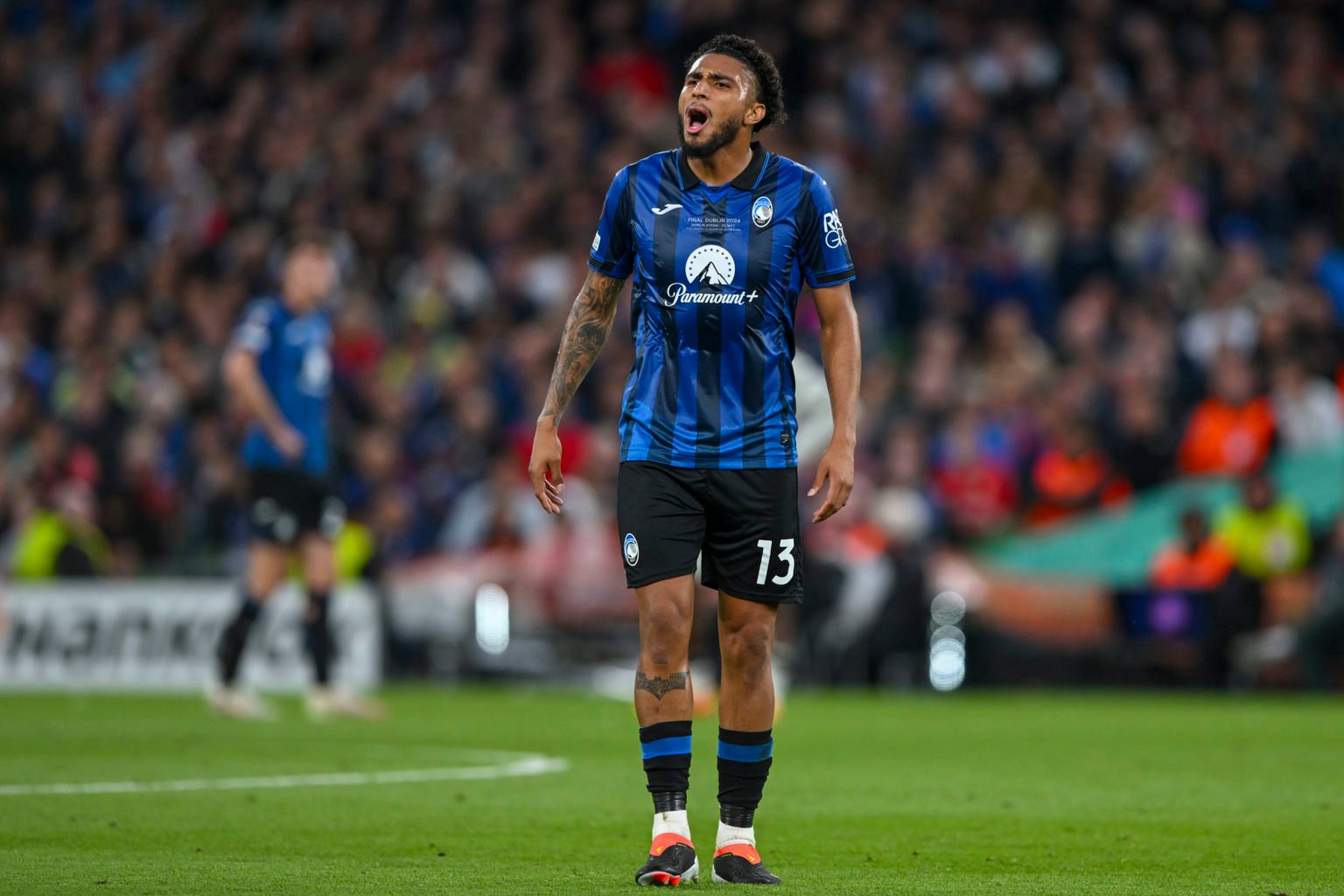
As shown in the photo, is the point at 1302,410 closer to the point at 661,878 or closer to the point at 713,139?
the point at 713,139

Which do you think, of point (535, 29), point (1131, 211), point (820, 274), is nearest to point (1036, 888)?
point (820, 274)

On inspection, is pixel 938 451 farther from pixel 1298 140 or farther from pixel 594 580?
pixel 1298 140

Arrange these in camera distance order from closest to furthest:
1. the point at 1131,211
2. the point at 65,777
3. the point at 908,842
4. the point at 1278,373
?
the point at 908,842 < the point at 65,777 < the point at 1278,373 < the point at 1131,211

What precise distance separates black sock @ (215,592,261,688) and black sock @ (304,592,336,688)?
1.09 feet

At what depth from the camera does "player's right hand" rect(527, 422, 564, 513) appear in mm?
5746

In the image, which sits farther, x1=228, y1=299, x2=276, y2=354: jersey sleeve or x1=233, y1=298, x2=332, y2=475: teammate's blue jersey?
x1=233, y1=298, x2=332, y2=475: teammate's blue jersey

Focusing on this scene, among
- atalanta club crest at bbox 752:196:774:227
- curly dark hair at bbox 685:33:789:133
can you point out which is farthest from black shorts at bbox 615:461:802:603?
curly dark hair at bbox 685:33:789:133

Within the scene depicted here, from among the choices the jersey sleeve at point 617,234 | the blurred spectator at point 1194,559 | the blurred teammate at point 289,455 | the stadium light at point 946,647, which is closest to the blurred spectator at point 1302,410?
the blurred spectator at point 1194,559

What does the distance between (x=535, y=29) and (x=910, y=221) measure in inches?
215

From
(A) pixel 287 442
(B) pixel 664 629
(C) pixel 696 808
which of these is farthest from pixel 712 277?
(A) pixel 287 442

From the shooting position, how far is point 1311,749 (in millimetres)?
10055

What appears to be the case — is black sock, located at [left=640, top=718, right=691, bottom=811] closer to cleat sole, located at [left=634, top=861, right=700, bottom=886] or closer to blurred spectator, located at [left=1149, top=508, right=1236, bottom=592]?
cleat sole, located at [left=634, top=861, right=700, bottom=886]

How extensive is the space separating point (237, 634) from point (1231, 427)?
26.1 ft

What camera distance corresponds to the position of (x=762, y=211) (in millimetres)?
5660
